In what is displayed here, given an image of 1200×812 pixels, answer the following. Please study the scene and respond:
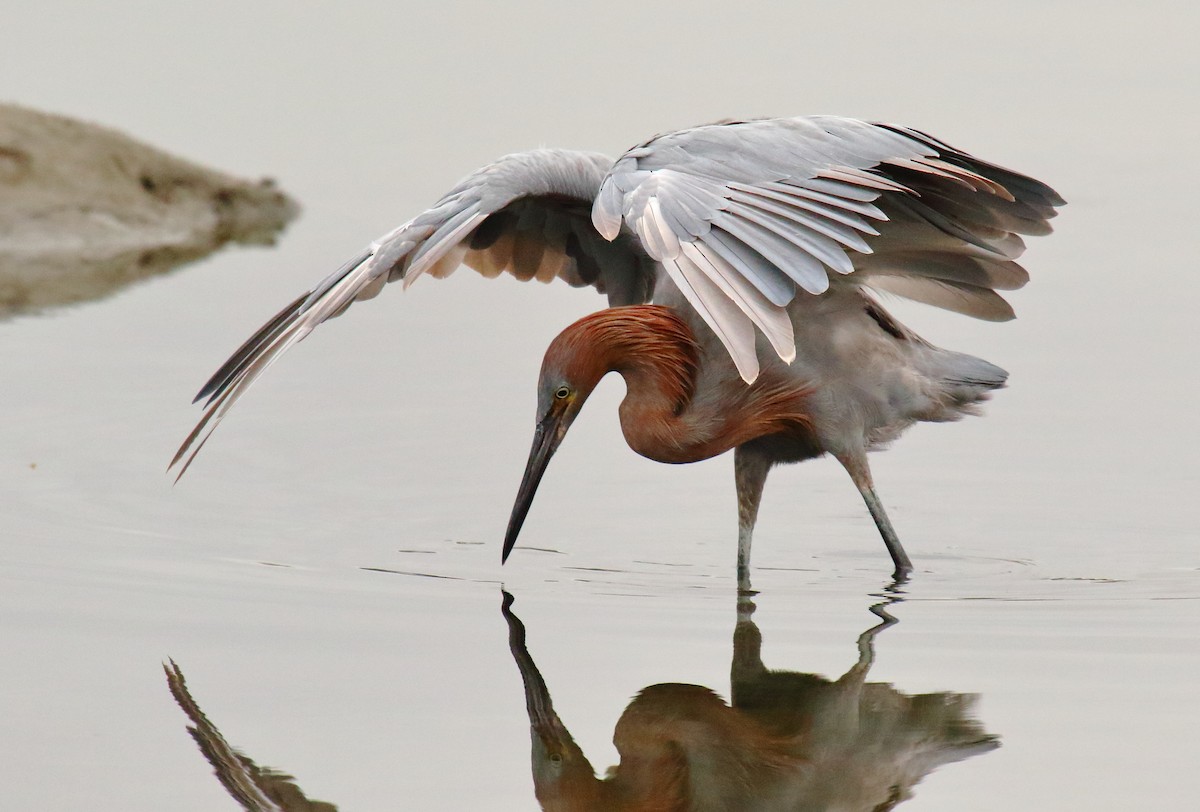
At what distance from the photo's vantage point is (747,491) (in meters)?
7.49

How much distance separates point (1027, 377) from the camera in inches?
401

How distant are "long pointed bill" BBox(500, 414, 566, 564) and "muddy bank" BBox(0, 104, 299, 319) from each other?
18.4 feet

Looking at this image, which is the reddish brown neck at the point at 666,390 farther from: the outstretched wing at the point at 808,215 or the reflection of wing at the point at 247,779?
the reflection of wing at the point at 247,779

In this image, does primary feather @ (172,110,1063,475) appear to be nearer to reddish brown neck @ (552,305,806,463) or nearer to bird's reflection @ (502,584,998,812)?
reddish brown neck @ (552,305,806,463)

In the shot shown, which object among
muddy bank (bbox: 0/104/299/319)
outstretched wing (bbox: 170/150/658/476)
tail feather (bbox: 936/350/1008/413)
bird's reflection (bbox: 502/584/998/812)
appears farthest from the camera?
muddy bank (bbox: 0/104/299/319)

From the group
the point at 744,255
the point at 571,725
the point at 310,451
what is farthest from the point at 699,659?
the point at 310,451

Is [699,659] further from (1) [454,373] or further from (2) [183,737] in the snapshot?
(1) [454,373]

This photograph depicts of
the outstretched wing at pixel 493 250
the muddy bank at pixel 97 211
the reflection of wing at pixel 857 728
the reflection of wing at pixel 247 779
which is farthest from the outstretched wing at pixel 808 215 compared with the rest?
the muddy bank at pixel 97 211

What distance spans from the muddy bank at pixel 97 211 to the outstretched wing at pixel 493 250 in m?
4.12

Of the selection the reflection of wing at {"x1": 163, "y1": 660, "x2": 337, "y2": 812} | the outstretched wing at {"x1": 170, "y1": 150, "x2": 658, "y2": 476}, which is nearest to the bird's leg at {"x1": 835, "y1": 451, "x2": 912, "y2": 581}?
the outstretched wing at {"x1": 170, "y1": 150, "x2": 658, "y2": 476}

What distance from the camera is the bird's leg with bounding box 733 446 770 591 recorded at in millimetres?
7258

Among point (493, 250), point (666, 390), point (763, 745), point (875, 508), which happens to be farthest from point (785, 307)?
point (493, 250)

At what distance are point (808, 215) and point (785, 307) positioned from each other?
0.31 m

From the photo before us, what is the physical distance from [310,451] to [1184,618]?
423 centimetres
